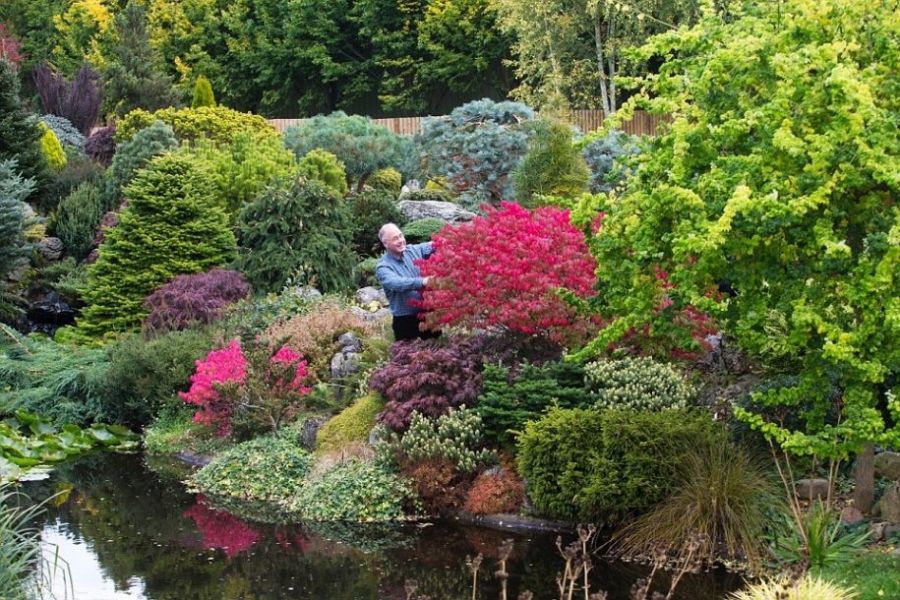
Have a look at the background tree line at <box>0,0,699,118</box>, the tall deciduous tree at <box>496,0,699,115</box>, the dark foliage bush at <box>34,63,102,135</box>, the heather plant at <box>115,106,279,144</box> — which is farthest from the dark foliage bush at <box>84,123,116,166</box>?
the tall deciduous tree at <box>496,0,699,115</box>

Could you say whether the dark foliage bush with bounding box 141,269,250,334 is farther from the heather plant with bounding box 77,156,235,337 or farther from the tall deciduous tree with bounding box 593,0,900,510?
the tall deciduous tree with bounding box 593,0,900,510

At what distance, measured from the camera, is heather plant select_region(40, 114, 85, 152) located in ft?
102

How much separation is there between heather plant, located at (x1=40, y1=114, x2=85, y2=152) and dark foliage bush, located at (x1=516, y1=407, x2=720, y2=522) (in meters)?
22.4

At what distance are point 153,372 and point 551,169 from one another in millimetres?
7715

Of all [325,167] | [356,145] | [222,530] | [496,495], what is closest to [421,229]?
[325,167]

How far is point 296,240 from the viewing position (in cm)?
1811

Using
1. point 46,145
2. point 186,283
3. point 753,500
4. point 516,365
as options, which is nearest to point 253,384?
point 516,365

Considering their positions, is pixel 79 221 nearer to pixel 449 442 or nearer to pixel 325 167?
pixel 325 167

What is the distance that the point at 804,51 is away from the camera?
822 cm

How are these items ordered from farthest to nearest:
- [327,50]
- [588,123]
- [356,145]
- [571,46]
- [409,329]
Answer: [327,50] < [571,46] < [588,123] < [356,145] < [409,329]

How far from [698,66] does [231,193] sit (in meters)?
13.1

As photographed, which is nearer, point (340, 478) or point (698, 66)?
point (698, 66)

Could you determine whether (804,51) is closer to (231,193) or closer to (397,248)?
(397,248)

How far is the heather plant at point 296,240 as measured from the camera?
17.9m
